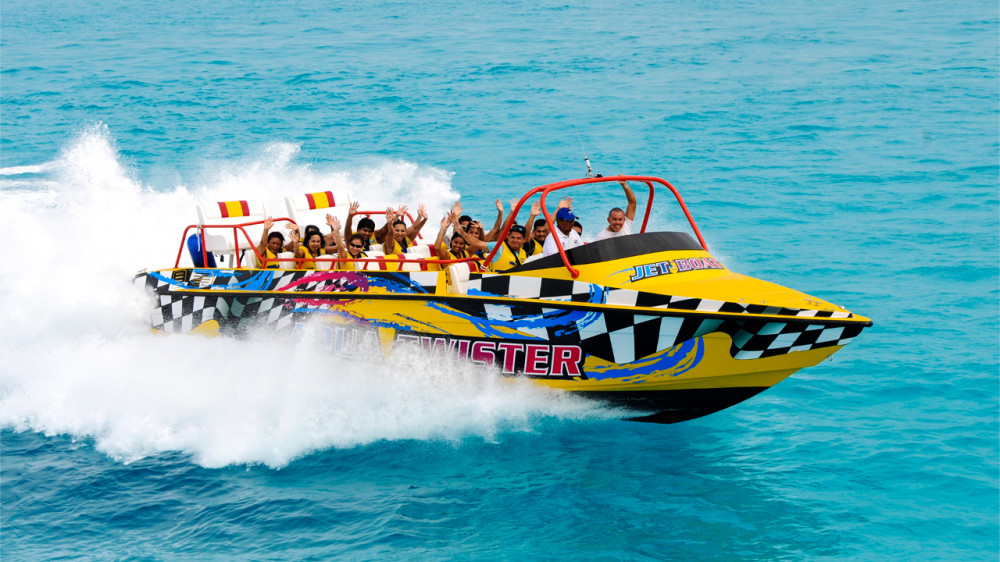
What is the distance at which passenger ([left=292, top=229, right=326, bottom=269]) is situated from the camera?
9.78 metres

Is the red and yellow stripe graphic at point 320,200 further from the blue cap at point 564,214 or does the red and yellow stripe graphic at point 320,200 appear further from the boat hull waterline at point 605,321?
the blue cap at point 564,214

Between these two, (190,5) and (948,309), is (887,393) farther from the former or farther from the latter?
(190,5)

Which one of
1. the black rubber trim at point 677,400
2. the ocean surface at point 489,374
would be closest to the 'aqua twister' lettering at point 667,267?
the black rubber trim at point 677,400

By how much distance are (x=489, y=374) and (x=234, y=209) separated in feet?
14.5

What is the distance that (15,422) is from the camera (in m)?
8.97

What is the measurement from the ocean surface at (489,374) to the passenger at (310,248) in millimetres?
1128

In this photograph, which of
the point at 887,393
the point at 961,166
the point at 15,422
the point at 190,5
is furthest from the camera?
the point at 190,5

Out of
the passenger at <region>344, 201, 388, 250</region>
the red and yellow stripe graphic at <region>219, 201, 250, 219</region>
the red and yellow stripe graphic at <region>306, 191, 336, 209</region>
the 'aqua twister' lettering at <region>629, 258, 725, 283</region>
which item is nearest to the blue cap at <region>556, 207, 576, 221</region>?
the 'aqua twister' lettering at <region>629, 258, 725, 283</region>

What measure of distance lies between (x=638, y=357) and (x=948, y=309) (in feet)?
20.6

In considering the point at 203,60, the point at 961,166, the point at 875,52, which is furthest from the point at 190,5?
the point at 961,166

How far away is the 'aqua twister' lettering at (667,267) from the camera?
311 inches

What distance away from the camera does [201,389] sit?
9094mm

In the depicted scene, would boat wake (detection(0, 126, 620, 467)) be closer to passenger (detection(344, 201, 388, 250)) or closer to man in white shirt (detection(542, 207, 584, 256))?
man in white shirt (detection(542, 207, 584, 256))

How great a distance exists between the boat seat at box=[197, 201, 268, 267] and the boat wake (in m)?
1.04
